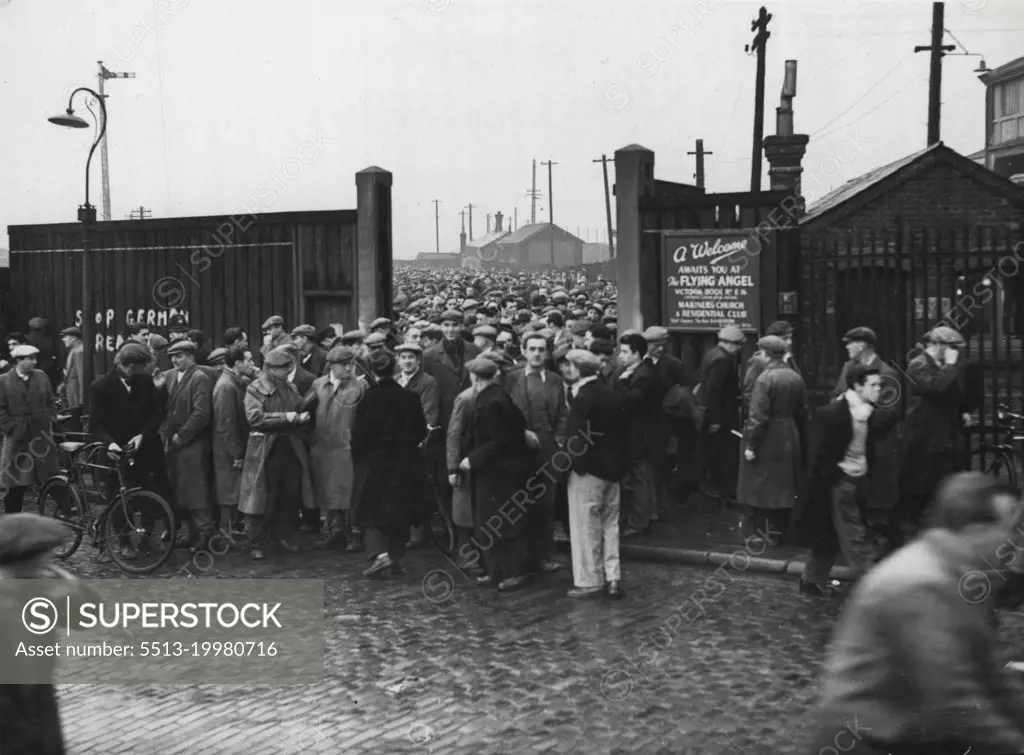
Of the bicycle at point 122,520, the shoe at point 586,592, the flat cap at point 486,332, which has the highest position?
the flat cap at point 486,332

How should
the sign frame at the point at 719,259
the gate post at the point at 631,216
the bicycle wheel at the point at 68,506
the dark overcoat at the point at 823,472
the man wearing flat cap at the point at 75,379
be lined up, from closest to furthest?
the dark overcoat at the point at 823,472, the bicycle wheel at the point at 68,506, the sign frame at the point at 719,259, the gate post at the point at 631,216, the man wearing flat cap at the point at 75,379

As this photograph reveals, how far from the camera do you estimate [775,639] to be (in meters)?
7.95

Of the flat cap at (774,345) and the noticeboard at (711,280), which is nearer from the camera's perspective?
the flat cap at (774,345)

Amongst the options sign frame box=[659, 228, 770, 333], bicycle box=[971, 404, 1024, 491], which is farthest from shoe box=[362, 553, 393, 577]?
bicycle box=[971, 404, 1024, 491]

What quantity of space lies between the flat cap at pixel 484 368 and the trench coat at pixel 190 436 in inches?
105

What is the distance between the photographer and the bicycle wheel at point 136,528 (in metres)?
10.1

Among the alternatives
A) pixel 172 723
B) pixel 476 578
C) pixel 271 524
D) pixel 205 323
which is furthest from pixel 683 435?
pixel 205 323

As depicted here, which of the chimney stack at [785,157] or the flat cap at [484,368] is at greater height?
the chimney stack at [785,157]

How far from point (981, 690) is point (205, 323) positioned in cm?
1465

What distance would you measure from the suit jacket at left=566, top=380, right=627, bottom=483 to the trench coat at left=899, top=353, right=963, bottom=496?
2.46m

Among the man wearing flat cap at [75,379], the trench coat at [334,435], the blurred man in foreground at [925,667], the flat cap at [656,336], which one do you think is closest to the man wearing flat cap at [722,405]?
the flat cap at [656,336]

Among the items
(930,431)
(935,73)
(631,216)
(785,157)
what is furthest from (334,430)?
(935,73)

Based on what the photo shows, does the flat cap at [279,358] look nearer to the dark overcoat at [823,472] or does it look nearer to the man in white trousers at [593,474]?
the man in white trousers at [593,474]

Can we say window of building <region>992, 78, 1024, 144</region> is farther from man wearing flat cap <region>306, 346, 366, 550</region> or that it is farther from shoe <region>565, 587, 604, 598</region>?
shoe <region>565, 587, 604, 598</region>
